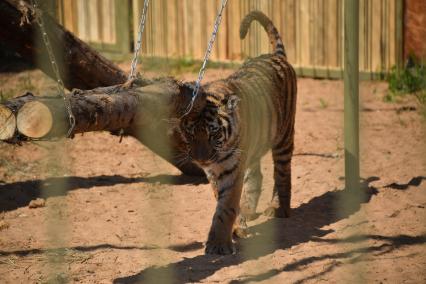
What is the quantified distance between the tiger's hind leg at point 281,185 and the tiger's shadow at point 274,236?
0.06 m

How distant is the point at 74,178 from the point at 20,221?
83 centimetres

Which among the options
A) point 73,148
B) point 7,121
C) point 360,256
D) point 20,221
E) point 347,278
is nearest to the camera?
point 7,121

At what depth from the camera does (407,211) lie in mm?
4758

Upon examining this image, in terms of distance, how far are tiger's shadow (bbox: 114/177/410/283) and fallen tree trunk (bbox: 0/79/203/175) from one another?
723 millimetres

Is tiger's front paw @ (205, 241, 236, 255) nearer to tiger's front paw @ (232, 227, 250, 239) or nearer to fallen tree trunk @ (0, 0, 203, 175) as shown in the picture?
tiger's front paw @ (232, 227, 250, 239)

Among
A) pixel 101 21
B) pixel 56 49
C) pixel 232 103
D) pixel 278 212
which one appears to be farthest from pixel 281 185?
pixel 101 21

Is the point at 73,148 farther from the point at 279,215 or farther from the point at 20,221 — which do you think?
the point at 279,215

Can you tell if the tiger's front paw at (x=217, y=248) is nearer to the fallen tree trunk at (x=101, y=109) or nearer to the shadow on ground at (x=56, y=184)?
the fallen tree trunk at (x=101, y=109)

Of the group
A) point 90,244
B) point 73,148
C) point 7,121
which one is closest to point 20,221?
point 90,244

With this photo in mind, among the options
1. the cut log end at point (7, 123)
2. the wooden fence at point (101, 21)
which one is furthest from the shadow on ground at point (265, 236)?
the wooden fence at point (101, 21)

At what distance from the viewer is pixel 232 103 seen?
4.30m

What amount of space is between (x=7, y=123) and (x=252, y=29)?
16.3 ft

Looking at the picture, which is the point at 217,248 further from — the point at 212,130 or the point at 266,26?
Answer: the point at 266,26

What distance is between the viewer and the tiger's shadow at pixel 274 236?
12.9 feet
